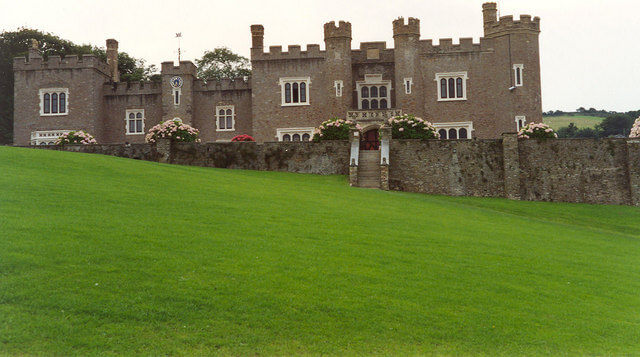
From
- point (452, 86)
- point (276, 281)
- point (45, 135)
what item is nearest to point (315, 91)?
point (452, 86)

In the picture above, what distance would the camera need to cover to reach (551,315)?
9.88m

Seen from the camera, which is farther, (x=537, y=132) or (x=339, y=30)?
(x=339, y=30)

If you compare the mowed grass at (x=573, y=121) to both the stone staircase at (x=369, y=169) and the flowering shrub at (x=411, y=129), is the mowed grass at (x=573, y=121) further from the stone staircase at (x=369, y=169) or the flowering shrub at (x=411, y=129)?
the stone staircase at (x=369, y=169)

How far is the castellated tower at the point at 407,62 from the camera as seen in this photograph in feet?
143

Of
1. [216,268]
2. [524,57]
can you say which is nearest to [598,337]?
[216,268]

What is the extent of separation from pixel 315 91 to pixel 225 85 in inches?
320

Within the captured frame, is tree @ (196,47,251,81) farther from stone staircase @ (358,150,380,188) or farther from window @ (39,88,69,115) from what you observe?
stone staircase @ (358,150,380,188)

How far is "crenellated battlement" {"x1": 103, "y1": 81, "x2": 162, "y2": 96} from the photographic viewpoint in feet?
157

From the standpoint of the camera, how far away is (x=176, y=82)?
1826 inches

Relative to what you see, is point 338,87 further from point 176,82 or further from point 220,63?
point 220,63

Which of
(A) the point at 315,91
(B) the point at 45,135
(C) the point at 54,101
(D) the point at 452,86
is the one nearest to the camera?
(D) the point at 452,86

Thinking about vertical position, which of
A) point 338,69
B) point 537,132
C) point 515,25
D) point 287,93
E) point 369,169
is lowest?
point 369,169

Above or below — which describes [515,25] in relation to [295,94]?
above

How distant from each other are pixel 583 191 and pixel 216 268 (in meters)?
27.9
